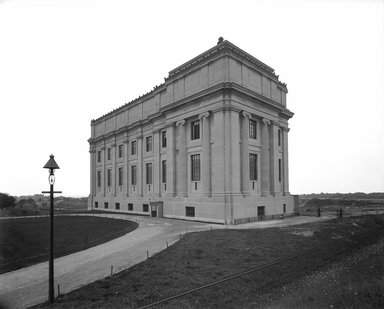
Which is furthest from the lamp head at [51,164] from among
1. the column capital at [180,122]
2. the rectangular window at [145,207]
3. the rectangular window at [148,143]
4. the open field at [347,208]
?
the open field at [347,208]

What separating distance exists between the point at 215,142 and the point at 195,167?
5.32 m

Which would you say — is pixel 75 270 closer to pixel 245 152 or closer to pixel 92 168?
pixel 245 152

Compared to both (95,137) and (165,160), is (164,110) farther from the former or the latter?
(95,137)

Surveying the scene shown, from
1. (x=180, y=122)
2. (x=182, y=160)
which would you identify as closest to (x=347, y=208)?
(x=182, y=160)

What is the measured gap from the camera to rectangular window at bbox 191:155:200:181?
35812 mm

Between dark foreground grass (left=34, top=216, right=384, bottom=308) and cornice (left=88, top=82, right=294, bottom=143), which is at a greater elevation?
cornice (left=88, top=82, right=294, bottom=143)

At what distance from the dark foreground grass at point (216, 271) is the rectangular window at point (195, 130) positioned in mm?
16582

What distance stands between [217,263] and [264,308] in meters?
5.64

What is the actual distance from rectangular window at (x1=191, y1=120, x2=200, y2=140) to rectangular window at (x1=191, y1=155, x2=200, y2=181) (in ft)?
8.67

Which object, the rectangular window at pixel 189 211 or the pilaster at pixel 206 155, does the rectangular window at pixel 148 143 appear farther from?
the rectangular window at pixel 189 211

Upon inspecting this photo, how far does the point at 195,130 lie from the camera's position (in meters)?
36.6

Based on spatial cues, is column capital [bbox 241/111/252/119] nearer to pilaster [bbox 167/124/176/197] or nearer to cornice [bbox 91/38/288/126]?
cornice [bbox 91/38/288/126]

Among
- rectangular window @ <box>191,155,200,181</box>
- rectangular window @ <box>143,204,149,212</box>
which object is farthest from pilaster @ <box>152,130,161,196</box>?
rectangular window @ <box>191,155,200,181</box>

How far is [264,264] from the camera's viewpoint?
14.5 meters
